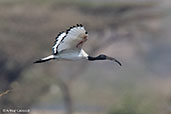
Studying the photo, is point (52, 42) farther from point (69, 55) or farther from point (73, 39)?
point (73, 39)

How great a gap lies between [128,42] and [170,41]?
12.4 m

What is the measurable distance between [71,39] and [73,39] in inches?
1.2

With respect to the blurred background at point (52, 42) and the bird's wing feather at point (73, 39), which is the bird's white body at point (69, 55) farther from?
the blurred background at point (52, 42)

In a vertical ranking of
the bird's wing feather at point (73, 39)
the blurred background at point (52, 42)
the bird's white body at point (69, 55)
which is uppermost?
the blurred background at point (52, 42)

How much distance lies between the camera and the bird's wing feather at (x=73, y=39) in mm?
12336

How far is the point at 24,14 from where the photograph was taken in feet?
85.3

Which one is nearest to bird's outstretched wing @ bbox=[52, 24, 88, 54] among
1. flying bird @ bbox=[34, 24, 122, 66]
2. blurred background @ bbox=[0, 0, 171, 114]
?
flying bird @ bbox=[34, 24, 122, 66]

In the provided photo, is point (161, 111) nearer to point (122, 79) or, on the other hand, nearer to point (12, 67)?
point (12, 67)

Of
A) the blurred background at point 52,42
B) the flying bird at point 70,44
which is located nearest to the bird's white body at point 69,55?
the flying bird at point 70,44

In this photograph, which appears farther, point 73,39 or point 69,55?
point 69,55

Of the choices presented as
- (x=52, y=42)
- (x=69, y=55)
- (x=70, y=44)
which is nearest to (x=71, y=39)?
(x=70, y=44)

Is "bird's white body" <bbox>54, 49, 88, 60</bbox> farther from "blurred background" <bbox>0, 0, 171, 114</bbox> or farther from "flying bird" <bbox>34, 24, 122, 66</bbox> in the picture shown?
"blurred background" <bbox>0, 0, 171, 114</bbox>

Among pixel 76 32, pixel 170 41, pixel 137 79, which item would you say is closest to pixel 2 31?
pixel 137 79

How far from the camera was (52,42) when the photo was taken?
82.7ft
